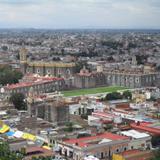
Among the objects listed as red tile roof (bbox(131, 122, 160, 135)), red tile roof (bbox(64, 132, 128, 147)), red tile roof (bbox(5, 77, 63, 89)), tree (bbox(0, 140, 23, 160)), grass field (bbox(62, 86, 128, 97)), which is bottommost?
grass field (bbox(62, 86, 128, 97))

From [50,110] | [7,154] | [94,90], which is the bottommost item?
[94,90]

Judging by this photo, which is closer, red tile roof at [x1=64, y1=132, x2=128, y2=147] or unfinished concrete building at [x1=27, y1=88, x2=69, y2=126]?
A: red tile roof at [x1=64, y1=132, x2=128, y2=147]

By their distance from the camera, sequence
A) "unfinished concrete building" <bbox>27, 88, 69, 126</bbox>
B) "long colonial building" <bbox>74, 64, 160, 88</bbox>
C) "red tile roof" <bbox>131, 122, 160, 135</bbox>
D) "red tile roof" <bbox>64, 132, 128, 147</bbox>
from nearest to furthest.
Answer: "red tile roof" <bbox>64, 132, 128, 147</bbox>
"red tile roof" <bbox>131, 122, 160, 135</bbox>
"unfinished concrete building" <bbox>27, 88, 69, 126</bbox>
"long colonial building" <bbox>74, 64, 160, 88</bbox>

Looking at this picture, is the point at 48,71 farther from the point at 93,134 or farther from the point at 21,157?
the point at 21,157

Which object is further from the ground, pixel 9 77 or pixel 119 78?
pixel 9 77

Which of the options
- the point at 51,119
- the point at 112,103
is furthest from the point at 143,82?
the point at 51,119

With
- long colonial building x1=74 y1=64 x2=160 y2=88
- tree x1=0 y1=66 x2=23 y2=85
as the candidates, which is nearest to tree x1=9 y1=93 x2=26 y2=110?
tree x1=0 y1=66 x2=23 y2=85

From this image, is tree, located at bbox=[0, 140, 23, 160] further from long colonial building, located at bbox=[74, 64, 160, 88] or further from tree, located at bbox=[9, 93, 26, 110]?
long colonial building, located at bbox=[74, 64, 160, 88]

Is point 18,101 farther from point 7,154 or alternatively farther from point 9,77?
point 9,77

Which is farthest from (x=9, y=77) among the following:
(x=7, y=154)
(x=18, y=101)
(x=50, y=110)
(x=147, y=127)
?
(x=7, y=154)

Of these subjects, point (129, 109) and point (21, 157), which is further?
point (129, 109)

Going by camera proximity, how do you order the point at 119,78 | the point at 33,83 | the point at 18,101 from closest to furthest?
the point at 18,101 < the point at 33,83 < the point at 119,78
